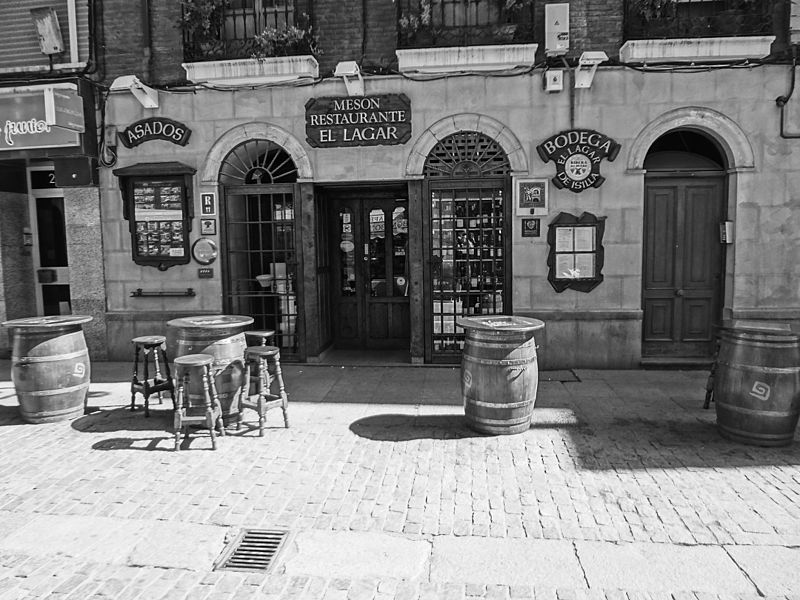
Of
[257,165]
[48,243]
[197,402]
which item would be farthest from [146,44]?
[197,402]

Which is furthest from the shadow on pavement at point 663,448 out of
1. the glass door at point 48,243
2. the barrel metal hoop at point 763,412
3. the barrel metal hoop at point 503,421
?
the glass door at point 48,243

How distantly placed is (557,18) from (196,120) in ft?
17.8

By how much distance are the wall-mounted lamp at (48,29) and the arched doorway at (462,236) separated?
5.96 metres

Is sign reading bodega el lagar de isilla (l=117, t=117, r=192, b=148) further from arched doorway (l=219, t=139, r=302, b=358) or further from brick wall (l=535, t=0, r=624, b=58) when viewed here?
brick wall (l=535, t=0, r=624, b=58)

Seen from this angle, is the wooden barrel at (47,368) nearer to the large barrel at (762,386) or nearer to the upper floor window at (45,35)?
the upper floor window at (45,35)

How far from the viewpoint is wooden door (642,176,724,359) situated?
8617mm

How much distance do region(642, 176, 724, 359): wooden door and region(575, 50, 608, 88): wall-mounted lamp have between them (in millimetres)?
1748

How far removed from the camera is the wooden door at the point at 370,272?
987cm

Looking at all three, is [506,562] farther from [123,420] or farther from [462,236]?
[462,236]

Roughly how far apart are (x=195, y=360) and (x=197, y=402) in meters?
0.53

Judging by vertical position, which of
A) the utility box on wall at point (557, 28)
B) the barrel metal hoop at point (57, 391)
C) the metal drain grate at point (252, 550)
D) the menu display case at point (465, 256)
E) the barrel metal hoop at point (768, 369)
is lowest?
the metal drain grate at point (252, 550)

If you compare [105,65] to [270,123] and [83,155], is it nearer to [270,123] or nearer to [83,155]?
[83,155]

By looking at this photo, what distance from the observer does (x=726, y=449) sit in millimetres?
5492

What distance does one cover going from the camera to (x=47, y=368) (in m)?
6.38
